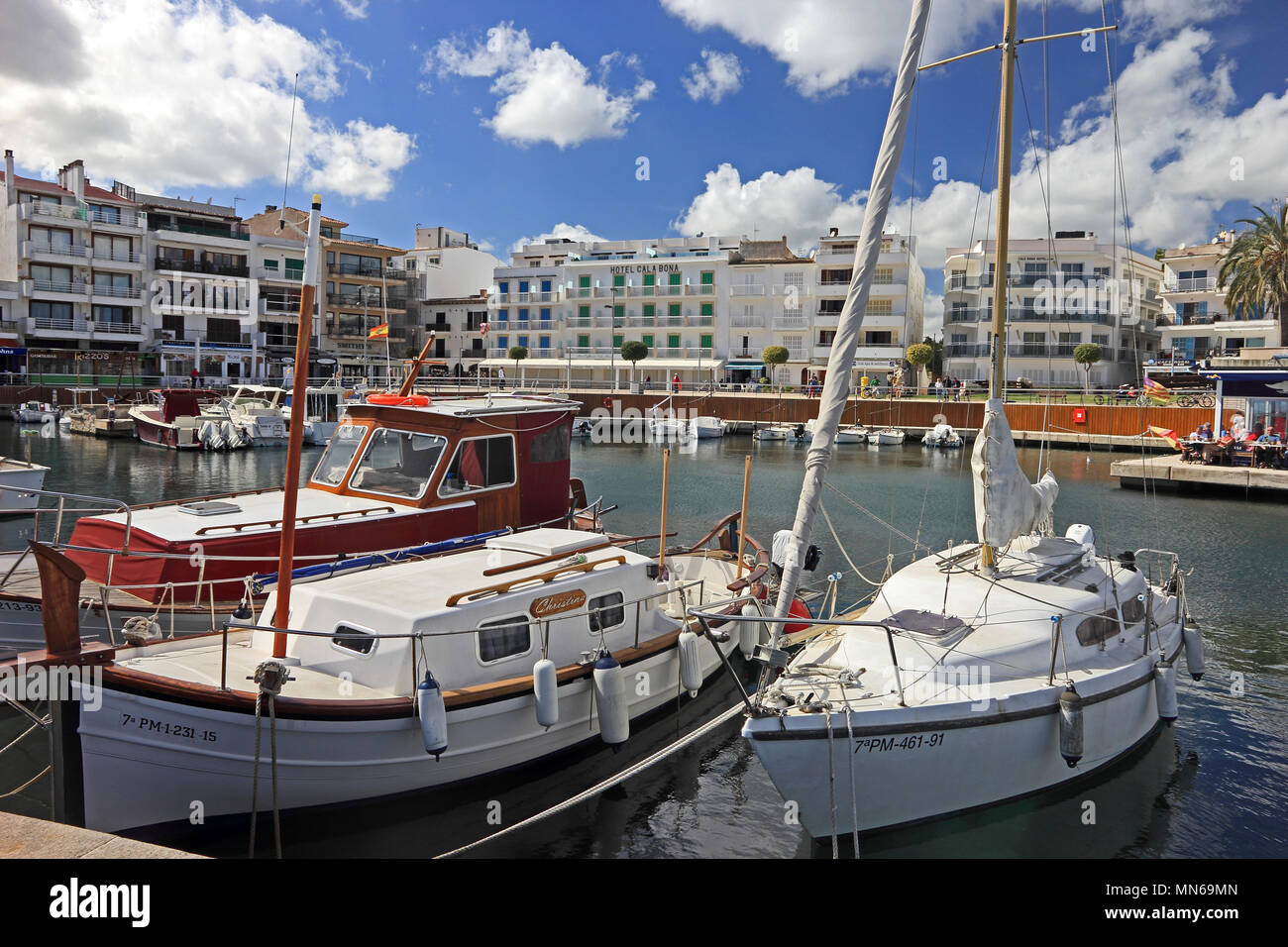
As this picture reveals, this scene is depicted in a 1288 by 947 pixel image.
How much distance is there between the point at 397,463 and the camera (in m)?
14.0

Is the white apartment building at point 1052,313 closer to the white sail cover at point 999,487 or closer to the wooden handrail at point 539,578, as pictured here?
the white sail cover at point 999,487

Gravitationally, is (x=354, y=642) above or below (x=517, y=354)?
below

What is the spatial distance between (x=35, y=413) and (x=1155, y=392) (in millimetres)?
70198

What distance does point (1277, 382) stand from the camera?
38.9 meters

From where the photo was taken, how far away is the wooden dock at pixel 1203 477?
34.0 meters

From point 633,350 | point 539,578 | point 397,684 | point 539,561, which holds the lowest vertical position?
point 397,684

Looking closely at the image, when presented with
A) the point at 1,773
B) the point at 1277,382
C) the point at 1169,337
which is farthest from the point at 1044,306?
the point at 1,773

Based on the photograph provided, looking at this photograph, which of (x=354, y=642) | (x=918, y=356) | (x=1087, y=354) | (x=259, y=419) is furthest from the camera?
(x=918, y=356)

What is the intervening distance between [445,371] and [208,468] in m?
46.5

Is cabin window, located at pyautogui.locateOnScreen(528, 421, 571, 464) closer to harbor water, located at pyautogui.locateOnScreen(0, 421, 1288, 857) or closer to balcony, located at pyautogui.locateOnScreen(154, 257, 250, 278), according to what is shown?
harbor water, located at pyautogui.locateOnScreen(0, 421, 1288, 857)

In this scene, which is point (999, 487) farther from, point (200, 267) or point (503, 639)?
point (200, 267)

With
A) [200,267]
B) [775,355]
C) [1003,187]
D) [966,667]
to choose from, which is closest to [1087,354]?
[775,355]

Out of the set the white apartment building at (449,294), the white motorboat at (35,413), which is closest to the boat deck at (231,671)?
the white motorboat at (35,413)
